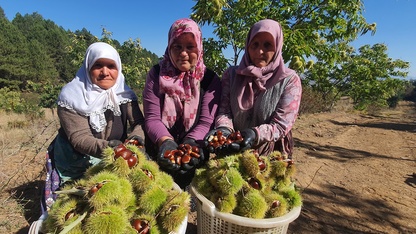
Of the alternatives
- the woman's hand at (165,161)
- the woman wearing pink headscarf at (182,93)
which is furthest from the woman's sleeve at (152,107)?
the woman's hand at (165,161)

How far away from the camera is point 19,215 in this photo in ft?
9.28

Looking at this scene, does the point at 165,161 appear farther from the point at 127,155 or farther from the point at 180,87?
the point at 180,87

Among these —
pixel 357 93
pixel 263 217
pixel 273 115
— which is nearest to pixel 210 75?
pixel 273 115

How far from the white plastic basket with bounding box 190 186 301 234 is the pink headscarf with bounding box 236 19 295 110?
1081 mm

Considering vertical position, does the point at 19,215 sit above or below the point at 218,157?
below

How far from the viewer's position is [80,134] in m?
2.35

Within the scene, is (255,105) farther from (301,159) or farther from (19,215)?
(301,159)

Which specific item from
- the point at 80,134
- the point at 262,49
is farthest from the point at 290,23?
the point at 80,134

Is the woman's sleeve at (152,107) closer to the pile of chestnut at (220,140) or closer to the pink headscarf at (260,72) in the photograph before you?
the pile of chestnut at (220,140)

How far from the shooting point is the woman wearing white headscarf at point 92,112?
236 centimetres

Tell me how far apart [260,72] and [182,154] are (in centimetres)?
105

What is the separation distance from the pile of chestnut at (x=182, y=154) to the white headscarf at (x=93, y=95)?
814 mm

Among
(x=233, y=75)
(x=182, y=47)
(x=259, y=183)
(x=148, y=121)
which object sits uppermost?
(x=182, y=47)

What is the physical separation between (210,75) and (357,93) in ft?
46.4
